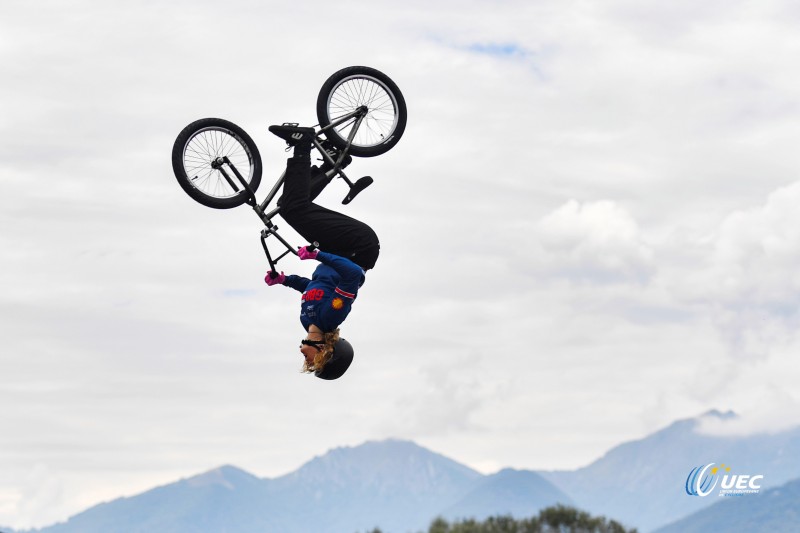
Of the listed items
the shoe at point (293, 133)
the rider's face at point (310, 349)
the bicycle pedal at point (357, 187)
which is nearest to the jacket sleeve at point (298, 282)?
the rider's face at point (310, 349)

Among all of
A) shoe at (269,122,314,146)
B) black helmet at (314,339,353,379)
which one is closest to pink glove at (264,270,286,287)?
black helmet at (314,339,353,379)

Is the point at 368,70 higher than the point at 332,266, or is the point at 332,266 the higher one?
the point at 368,70

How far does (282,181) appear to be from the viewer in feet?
78.5

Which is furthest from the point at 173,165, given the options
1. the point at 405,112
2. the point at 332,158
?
the point at 405,112

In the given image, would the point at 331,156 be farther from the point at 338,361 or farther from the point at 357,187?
the point at 338,361

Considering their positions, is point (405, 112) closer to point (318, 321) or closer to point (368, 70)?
point (368, 70)

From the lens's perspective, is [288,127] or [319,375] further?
[319,375]

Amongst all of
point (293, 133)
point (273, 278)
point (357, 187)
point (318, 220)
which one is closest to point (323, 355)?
point (273, 278)

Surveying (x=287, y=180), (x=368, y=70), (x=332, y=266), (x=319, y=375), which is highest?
(x=368, y=70)

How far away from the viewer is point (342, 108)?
79.7 ft

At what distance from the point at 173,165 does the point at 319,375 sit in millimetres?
5005

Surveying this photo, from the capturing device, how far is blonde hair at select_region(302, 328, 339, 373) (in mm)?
24422

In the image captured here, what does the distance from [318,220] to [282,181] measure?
102 cm

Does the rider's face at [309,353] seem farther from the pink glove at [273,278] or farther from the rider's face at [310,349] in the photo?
the pink glove at [273,278]
